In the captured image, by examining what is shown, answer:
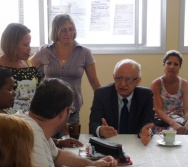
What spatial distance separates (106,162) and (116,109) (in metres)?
0.85

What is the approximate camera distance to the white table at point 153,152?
5.88 ft

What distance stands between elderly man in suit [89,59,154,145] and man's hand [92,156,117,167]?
2.30 ft

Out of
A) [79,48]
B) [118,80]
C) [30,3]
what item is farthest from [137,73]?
[30,3]

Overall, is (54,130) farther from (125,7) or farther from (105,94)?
(125,7)

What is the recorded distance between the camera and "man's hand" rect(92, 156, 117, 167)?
5.73 ft

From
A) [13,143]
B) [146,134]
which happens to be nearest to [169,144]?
[146,134]

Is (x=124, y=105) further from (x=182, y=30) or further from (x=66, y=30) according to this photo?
(x=182, y=30)

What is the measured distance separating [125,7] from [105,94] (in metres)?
1.96

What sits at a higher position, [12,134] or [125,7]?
[125,7]

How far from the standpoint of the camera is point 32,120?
164cm

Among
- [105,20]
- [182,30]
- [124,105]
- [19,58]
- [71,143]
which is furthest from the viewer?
[105,20]

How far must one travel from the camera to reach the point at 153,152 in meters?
1.98

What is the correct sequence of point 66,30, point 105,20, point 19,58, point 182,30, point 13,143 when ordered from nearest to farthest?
point 13,143 < point 19,58 < point 66,30 < point 182,30 < point 105,20

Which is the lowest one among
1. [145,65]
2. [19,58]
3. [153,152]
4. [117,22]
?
[153,152]
